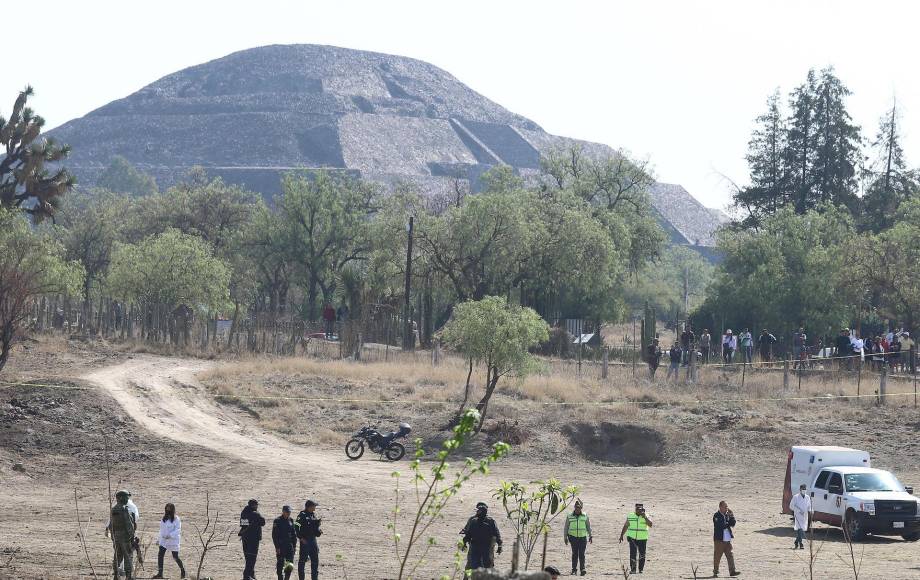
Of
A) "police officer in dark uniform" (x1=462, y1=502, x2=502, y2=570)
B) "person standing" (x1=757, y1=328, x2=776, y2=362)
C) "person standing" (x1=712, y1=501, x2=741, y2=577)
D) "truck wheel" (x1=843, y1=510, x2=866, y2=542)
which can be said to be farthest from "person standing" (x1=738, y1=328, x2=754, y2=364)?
"police officer in dark uniform" (x1=462, y1=502, x2=502, y2=570)

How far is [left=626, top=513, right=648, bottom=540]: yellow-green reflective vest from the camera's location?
19.8 metres

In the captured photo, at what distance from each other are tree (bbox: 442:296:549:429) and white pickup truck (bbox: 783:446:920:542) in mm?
10832

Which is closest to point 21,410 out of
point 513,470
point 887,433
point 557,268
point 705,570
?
point 513,470

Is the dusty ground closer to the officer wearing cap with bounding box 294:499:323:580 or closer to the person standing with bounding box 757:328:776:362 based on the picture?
the officer wearing cap with bounding box 294:499:323:580

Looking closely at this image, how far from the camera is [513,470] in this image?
32.3 meters

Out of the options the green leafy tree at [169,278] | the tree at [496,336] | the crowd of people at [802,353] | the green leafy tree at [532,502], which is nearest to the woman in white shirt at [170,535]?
the green leafy tree at [532,502]

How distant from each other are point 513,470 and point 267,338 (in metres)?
18.8

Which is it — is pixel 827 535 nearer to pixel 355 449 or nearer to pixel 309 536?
pixel 309 536

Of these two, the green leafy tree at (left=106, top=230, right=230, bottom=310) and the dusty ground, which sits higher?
the green leafy tree at (left=106, top=230, right=230, bottom=310)

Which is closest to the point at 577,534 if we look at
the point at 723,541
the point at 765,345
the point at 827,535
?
the point at 723,541

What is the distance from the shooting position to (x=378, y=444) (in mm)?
33000

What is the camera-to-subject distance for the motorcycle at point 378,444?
33.0m

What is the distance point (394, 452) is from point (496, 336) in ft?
15.1

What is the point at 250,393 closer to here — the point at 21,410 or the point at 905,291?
the point at 21,410
